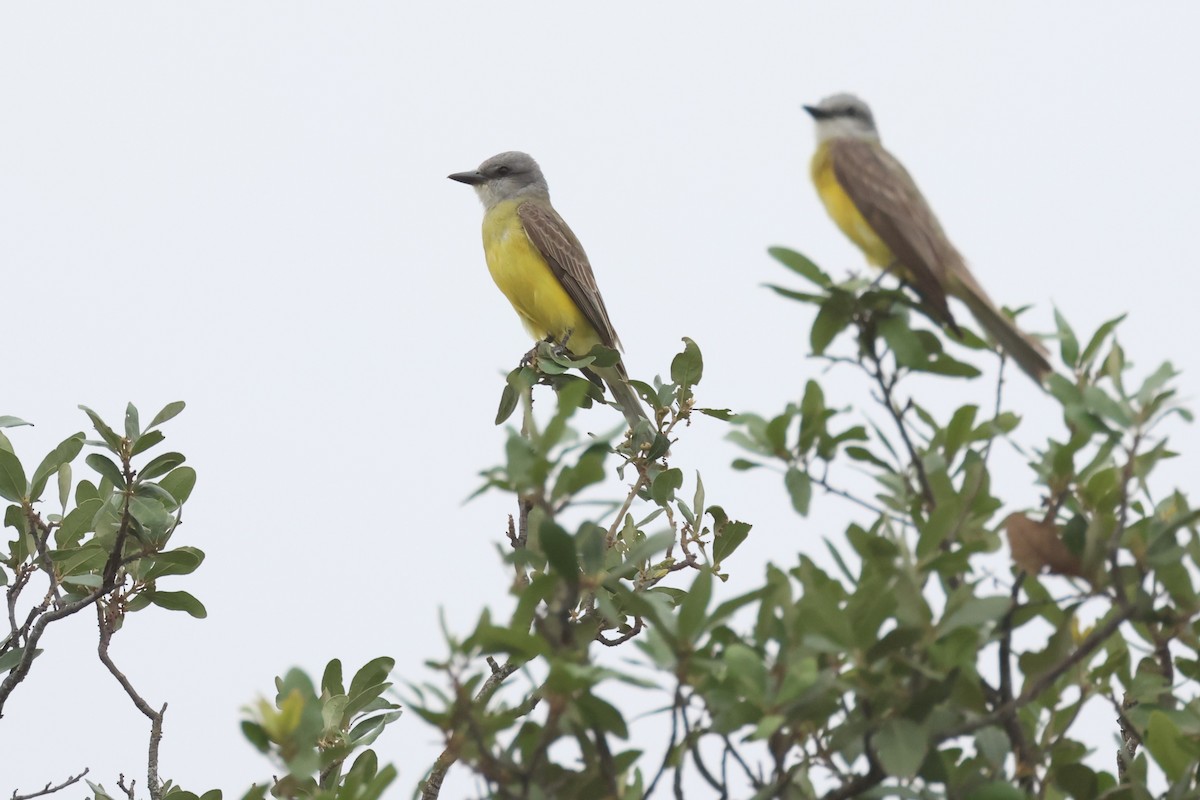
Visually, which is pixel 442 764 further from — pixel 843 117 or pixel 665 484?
pixel 843 117

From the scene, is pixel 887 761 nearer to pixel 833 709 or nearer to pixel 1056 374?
pixel 833 709

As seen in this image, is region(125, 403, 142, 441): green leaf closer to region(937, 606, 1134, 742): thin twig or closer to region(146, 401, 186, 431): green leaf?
region(146, 401, 186, 431): green leaf

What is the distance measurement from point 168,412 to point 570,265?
456cm

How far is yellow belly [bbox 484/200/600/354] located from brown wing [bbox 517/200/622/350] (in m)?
0.04

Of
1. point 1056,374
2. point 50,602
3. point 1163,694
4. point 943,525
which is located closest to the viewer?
point 943,525

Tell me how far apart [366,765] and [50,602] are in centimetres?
122

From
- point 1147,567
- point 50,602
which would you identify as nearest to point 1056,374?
point 1147,567

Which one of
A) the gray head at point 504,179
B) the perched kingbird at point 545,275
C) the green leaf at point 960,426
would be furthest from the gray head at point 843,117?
the gray head at point 504,179

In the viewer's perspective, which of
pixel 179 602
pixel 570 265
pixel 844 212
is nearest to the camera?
pixel 844 212

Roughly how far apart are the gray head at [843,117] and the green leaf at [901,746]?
2548 millimetres

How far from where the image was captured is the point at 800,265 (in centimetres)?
Answer: 260

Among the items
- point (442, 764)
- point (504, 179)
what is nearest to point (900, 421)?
point (442, 764)

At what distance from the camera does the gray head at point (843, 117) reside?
174 inches

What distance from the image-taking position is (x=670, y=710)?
2170 millimetres
